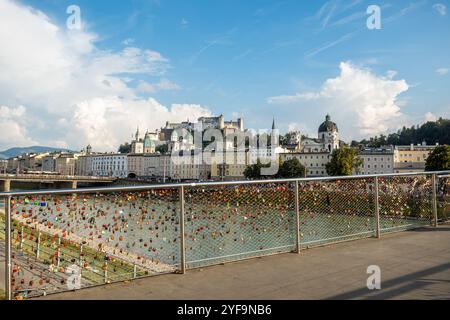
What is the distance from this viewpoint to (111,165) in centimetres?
14175

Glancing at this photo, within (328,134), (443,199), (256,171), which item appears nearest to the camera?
(443,199)

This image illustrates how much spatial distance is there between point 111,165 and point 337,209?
141561 millimetres

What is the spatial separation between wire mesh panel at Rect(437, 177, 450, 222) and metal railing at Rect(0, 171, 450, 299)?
299mm

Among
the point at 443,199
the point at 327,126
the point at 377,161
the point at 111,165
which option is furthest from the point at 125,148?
the point at 443,199

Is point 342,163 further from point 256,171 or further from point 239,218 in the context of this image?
point 239,218

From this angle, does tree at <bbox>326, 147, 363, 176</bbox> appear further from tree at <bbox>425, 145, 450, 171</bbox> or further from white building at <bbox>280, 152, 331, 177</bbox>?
white building at <bbox>280, 152, 331, 177</bbox>

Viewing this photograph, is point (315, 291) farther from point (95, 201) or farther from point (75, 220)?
point (75, 220)

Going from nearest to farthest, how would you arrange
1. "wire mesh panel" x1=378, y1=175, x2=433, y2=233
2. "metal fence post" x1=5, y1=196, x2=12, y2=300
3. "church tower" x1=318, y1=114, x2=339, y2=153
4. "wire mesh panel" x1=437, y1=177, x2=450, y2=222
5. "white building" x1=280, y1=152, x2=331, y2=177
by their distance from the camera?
"metal fence post" x1=5, y1=196, x2=12, y2=300 → "wire mesh panel" x1=378, y1=175, x2=433, y2=233 → "wire mesh panel" x1=437, y1=177, x2=450, y2=222 → "white building" x1=280, y1=152, x2=331, y2=177 → "church tower" x1=318, y1=114, x2=339, y2=153

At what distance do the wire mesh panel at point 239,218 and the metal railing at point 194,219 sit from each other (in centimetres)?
1

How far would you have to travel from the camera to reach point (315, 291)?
3824 millimetres

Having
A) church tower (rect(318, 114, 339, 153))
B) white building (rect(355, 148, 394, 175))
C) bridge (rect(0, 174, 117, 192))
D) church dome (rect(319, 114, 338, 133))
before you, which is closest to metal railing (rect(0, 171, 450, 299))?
bridge (rect(0, 174, 117, 192))

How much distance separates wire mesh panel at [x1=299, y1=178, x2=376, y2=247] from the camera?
20.7 feet
